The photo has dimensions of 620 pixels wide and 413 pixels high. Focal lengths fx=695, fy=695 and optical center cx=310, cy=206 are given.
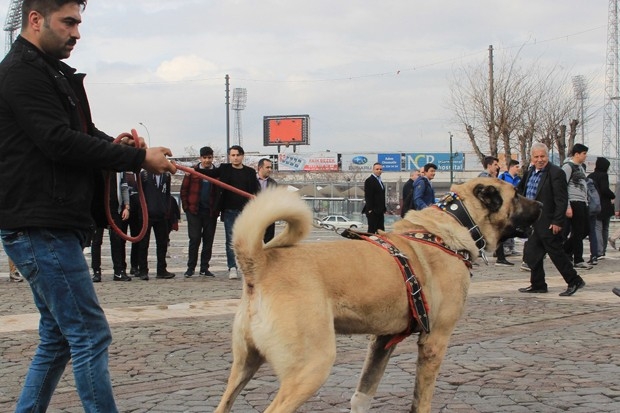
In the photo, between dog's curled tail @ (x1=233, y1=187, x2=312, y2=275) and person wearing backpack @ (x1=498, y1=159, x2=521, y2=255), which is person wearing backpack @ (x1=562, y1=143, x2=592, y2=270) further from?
dog's curled tail @ (x1=233, y1=187, x2=312, y2=275)

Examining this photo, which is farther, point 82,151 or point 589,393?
point 589,393

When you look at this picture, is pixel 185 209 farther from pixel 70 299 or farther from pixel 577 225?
pixel 70 299

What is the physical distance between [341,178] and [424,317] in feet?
229

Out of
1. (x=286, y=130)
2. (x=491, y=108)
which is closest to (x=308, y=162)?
(x=286, y=130)

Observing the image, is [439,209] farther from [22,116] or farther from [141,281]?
[141,281]

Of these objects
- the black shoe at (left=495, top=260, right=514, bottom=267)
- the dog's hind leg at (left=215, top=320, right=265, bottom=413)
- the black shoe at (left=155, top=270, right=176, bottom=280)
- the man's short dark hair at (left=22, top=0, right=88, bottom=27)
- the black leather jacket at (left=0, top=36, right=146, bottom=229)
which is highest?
the man's short dark hair at (left=22, top=0, right=88, bottom=27)

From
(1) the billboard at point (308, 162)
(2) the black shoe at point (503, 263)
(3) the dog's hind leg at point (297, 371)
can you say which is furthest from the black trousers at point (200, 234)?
(1) the billboard at point (308, 162)

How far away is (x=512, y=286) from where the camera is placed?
1042cm

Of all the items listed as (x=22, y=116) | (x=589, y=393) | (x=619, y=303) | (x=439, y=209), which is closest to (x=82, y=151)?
(x=22, y=116)

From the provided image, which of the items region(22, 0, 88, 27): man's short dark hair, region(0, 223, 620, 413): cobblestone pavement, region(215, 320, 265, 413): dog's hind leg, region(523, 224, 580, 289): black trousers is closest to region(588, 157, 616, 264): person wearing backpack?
region(0, 223, 620, 413): cobblestone pavement

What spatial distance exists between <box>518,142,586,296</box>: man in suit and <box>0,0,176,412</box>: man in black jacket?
281 inches

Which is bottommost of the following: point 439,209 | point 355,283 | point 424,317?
point 424,317

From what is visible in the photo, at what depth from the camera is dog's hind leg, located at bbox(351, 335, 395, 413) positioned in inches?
168

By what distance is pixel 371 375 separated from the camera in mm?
4301
